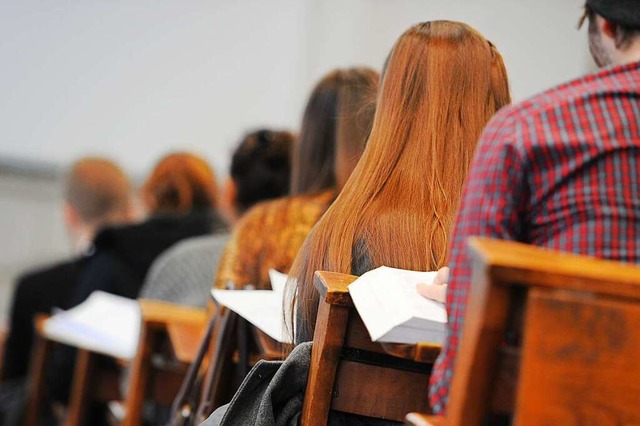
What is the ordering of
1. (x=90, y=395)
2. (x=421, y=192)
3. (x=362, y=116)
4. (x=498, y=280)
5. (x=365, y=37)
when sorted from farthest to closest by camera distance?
(x=365, y=37) → (x=90, y=395) → (x=362, y=116) → (x=421, y=192) → (x=498, y=280)

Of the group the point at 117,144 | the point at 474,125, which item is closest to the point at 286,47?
the point at 117,144

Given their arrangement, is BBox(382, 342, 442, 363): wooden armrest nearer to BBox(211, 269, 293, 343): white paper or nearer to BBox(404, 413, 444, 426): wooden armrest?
BBox(404, 413, 444, 426): wooden armrest

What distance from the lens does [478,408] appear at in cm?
137

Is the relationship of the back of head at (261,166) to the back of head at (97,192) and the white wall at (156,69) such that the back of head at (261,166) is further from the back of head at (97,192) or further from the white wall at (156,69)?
the white wall at (156,69)

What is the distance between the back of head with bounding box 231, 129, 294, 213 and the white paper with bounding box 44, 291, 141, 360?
0.55 m

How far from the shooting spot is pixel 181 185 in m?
4.76

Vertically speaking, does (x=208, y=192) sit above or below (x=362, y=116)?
below

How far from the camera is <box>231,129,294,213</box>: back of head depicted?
12.7 feet

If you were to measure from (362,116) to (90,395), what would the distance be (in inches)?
81.4

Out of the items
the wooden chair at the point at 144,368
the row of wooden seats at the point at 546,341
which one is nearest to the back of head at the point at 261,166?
the wooden chair at the point at 144,368

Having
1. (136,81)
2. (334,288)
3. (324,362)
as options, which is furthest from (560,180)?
(136,81)

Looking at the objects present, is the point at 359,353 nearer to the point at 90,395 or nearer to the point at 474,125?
the point at 474,125

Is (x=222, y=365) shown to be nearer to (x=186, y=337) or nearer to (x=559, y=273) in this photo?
(x=186, y=337)

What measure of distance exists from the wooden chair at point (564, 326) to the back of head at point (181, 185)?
138 inches
